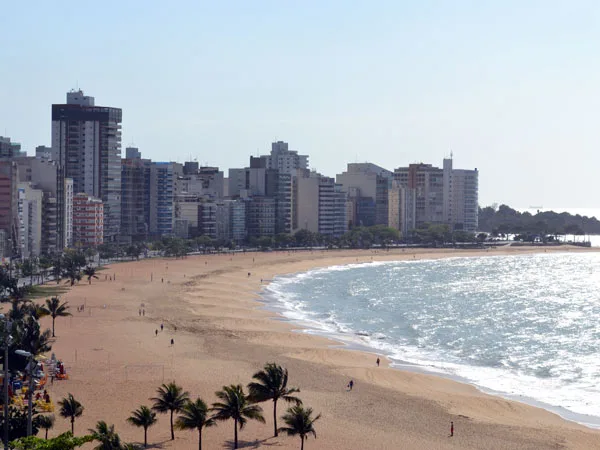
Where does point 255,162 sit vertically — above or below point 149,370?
above

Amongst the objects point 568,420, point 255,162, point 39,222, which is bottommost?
point 568,420

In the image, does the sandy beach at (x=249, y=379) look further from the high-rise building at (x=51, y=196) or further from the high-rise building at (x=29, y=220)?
the high-rise building at (x=51, y=196)

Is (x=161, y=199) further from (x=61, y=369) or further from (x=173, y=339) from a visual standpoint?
(x=61, y=369)

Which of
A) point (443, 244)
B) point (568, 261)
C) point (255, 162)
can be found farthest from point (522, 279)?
point (255, 162)

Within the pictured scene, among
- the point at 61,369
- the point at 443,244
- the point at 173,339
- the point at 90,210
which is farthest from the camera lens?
the point at 443,244

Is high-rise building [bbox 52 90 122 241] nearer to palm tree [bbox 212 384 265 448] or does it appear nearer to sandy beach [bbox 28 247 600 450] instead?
sandy beach [bbox 28 247 600 450]

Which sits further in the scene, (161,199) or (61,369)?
(161,199)

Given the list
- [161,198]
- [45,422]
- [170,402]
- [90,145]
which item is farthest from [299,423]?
[161,198]
